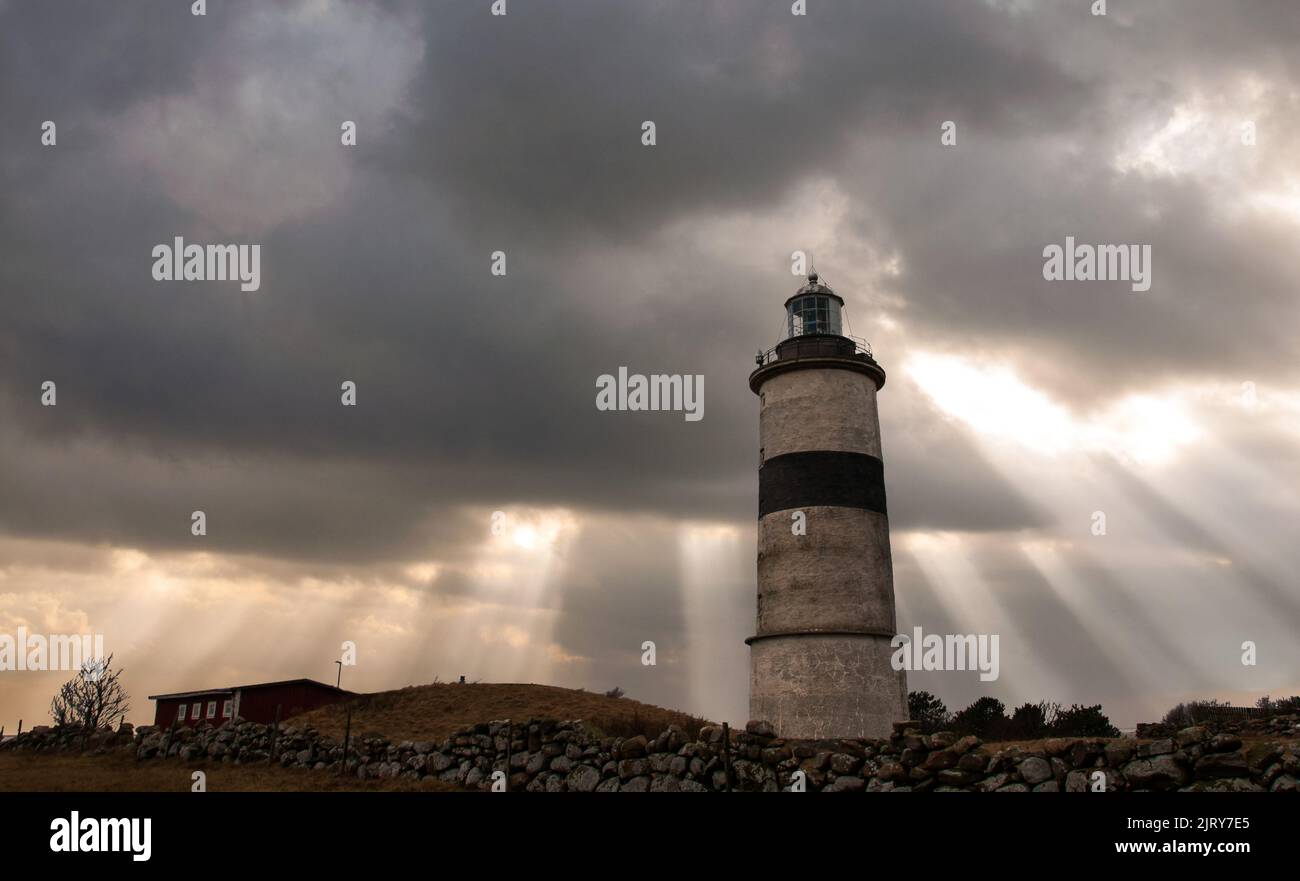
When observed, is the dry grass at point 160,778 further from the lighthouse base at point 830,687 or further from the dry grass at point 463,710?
the lighthouse base at point 830,687

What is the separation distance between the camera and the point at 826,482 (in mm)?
29562

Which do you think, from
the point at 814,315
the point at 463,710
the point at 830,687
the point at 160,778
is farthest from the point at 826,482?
the point at 160,778

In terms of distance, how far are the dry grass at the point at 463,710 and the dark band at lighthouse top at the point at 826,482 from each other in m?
7.40

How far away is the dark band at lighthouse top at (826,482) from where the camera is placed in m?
29.5

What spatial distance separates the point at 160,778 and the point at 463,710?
9911 mm

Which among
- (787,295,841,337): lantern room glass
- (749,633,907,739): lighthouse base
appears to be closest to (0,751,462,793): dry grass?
(749,633,907,739): lighthouse base

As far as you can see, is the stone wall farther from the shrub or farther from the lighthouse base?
the shrub

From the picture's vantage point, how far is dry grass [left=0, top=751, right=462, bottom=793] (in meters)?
27.3

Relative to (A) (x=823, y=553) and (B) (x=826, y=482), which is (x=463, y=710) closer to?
(A) (x=823, y=553)
